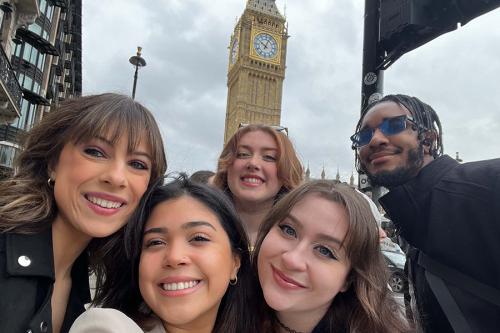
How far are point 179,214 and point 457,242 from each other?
131 centimetres

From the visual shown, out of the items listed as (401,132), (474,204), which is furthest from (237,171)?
(474,204)

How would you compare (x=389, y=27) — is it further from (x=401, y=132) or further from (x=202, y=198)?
(x=202, y=198)

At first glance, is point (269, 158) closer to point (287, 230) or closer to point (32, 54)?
point (287, 230)

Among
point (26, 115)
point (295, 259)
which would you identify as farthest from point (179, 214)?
point (26, 115)

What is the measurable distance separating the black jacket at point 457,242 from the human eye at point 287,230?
1.93ft

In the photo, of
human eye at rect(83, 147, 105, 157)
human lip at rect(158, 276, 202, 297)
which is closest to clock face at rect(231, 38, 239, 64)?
human eye at rect(83, 147, 105, 157)

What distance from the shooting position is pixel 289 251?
200 centimetres

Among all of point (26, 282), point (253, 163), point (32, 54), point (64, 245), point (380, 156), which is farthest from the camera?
point (32, 54)

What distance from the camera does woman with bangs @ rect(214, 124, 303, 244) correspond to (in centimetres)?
334

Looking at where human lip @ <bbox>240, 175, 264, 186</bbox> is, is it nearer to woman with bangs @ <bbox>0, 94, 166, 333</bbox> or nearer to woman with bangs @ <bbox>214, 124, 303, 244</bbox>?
woman with bangs @ <bbox>214, 124, 303, 244</bbox>

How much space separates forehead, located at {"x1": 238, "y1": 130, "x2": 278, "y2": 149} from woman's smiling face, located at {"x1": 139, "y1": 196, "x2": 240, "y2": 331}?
136 cm

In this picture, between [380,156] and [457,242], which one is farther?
[380,156]

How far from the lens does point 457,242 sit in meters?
1.90

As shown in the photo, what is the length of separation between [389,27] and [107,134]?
9.60ft
